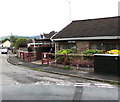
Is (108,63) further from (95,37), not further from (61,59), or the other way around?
(61,59)

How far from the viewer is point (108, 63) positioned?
10.1 m

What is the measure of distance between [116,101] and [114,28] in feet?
35.4

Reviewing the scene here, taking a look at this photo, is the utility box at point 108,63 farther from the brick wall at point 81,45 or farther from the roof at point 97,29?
the brick wall at point 81,45

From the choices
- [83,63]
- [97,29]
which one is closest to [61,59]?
[83,63]

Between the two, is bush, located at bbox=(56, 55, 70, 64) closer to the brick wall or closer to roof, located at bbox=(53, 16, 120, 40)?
the brick wall

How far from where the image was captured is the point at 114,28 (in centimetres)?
1460

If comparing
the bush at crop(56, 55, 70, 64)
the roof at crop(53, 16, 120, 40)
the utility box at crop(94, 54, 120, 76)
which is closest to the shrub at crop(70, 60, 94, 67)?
the bush at crop(56, 55, 70, 64)

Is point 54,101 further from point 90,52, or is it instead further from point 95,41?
point 95,41

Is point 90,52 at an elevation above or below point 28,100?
above

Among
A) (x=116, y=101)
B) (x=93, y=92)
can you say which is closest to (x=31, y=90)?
(x=93, y=92)

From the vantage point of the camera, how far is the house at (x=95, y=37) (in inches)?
542

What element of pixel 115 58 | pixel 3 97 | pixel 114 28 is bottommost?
pixel 3 97

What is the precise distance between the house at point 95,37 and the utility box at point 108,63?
154 inches

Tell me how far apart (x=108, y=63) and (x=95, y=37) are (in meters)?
4.73
